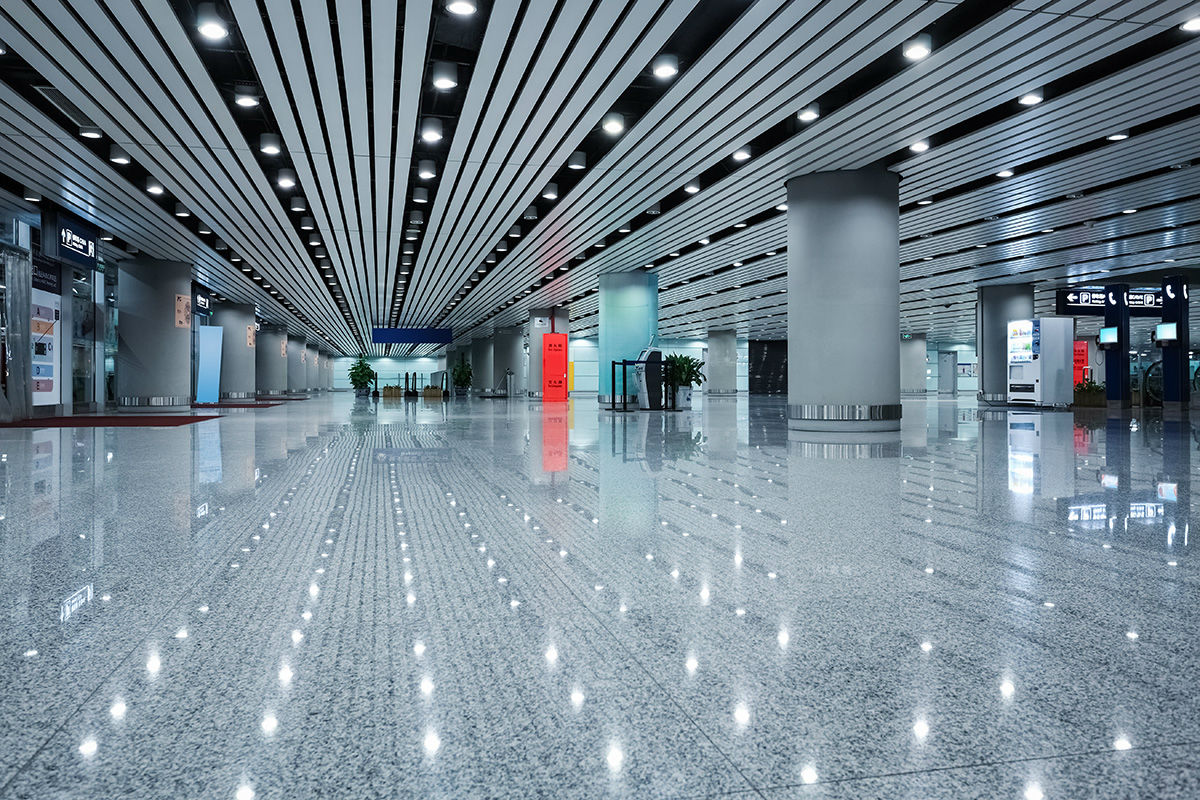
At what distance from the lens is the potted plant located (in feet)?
81.3

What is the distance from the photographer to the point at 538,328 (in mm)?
41094

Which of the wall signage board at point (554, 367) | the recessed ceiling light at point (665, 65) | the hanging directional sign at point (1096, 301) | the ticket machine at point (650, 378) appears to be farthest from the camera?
the wall signage board at point (554, 367)

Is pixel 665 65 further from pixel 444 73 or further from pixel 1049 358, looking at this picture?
pixel 1049 358

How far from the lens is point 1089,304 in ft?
91.7

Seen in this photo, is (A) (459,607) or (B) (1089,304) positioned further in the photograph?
(B) (1089,304)

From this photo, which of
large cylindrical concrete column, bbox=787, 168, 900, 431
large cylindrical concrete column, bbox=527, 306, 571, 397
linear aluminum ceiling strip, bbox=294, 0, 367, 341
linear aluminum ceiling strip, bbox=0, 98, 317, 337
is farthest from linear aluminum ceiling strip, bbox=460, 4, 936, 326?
large cylindrical concrete column, bbox=527, 306, 571, 397

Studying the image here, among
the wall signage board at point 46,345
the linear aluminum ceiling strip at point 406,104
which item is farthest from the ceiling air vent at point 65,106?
the wall signage board at point 46,345

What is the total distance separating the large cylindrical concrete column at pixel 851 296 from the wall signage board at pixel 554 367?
64.6 feet

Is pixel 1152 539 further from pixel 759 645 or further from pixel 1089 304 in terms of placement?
pixel 1089 304

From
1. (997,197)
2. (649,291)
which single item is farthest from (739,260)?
(997,197)

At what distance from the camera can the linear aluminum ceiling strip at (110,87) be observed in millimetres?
8570

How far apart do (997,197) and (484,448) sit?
12.1 meters

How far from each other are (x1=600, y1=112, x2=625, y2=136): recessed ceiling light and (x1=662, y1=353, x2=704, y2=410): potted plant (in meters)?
12.4

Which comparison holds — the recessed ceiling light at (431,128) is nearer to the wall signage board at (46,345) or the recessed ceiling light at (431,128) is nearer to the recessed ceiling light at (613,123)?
the recessed ceiling light at (613,123)
